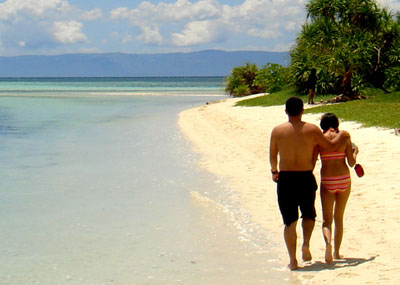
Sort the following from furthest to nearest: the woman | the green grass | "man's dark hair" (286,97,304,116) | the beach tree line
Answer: the beach tree line < the green grass < the woman < "man's dark hair" (286,97,304,116)

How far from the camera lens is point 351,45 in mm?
29812

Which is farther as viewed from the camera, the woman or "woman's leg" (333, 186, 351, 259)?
"woman's leg" (333, 186, 351, 259)

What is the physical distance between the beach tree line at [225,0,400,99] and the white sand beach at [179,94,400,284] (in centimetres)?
1129

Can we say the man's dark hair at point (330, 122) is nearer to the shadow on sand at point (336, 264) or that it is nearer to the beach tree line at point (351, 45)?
the shadow on sand at point (336, 264)

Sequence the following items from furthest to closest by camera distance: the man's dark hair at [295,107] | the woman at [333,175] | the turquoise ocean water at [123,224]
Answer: the turquoise ocean water at [123,224] < the woman at [333,175] < the man's dark hair at [295,107]

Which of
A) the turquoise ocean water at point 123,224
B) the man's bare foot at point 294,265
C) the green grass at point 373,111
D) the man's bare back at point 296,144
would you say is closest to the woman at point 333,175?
the man's bare back at point 296,144

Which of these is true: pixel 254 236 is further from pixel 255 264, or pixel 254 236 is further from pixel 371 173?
pixel 371 173

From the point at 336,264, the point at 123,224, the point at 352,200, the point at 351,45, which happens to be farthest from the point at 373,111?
the point at 336,264

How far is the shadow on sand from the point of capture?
253 inches

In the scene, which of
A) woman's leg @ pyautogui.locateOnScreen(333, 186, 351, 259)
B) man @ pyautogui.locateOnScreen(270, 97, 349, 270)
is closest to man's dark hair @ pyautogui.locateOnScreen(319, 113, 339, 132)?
man @ pyautogui.locateOnScreen(270, 97, 349, 270)

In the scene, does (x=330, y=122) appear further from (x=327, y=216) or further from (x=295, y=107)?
(x=327, y=216)

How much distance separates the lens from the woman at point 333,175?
6.20 m

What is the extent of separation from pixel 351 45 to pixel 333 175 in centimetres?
2475

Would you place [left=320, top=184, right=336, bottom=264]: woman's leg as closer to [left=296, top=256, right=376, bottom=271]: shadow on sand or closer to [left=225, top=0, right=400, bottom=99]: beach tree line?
[left=296, top=256, right=376, bottom=271]: shadow on sand
